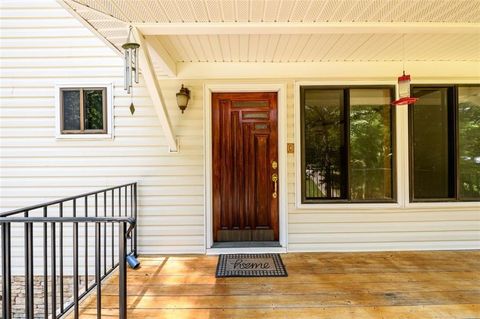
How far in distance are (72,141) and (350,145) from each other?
11.4ft

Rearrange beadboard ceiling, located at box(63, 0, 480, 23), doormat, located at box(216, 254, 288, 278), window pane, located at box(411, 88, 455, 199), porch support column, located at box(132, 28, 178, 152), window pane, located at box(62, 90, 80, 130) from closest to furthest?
beadboard ceiling, located at box(63, 0, 480, 23) < porch support column, located at box(132, 28, 178, 152) < doormat, located at box(216, 254, 288, 278) < window pane, located at box(62, 90, 80, 130) < window pane, located at box(411, 88, 455, 199)

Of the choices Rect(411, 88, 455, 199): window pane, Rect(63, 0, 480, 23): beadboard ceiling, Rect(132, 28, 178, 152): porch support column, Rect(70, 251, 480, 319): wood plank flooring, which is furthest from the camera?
Rect(411, 88, 455, 199): window pane

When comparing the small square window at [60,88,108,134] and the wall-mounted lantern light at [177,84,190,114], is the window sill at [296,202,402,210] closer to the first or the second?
the wall-mounted lantern light at [177,84,190,114]

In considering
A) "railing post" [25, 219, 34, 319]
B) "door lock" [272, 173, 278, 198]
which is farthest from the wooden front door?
"railing post" [25, 219, 34, 319]

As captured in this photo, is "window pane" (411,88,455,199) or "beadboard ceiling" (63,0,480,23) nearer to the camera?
"beadboard ceiling" (63,0,480,23)

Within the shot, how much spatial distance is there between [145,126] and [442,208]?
388 centimetres

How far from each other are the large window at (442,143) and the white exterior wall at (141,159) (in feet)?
0.49

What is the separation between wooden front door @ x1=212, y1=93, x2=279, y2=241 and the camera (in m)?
3.94

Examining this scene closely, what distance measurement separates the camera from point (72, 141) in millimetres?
3787

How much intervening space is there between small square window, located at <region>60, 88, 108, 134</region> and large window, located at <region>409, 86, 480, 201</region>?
12.7 ft

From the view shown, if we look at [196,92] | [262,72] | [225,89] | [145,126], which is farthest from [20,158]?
[262,72]

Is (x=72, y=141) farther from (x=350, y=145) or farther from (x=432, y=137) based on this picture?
(x=432, y=137)

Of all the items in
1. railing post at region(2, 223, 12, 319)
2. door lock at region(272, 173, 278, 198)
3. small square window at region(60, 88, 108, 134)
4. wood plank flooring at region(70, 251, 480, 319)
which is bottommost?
wood plank flooring at region(70, 251, 480, 319)

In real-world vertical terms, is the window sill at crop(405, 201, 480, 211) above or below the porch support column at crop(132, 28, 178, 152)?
below
